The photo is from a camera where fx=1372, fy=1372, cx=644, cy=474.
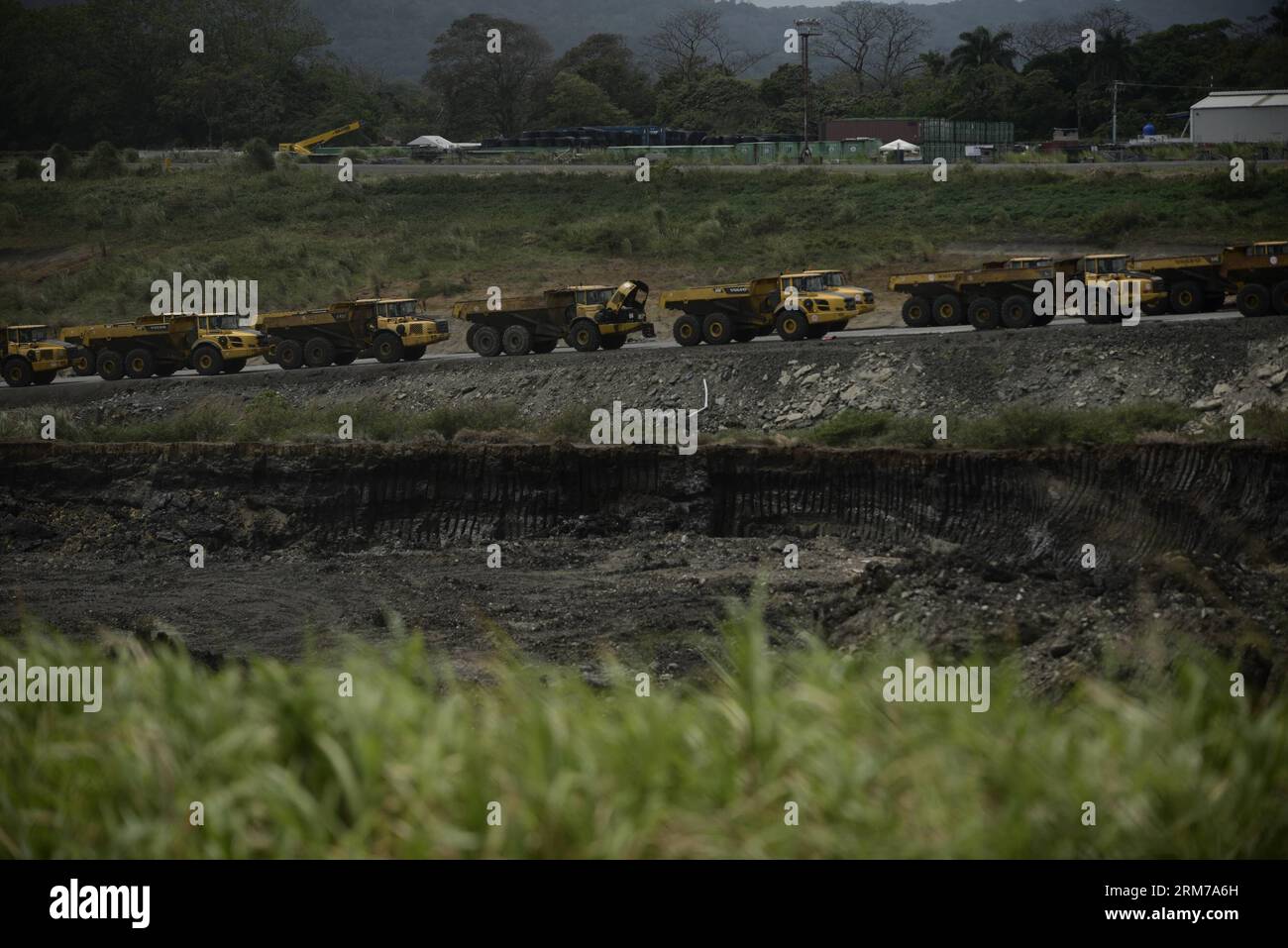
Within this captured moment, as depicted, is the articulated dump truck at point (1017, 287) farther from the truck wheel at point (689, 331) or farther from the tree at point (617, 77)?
the tree at point (617, 77)

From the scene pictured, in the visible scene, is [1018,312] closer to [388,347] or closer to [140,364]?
[388,347]

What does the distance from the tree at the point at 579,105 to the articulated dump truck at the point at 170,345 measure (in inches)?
2457

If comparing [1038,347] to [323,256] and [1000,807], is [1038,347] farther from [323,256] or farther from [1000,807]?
[323,256]

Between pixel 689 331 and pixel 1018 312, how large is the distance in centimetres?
752

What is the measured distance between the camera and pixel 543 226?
54656mm

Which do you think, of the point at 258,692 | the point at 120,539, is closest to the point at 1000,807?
the point at 258,692

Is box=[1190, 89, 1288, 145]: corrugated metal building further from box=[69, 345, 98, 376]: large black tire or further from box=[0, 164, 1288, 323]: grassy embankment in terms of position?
box=[69, 345, 98, 376]: large black tire

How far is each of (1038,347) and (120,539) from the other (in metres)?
18.5

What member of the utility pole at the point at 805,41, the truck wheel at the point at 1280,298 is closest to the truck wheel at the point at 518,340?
the truck wheel at the point at 1280,298

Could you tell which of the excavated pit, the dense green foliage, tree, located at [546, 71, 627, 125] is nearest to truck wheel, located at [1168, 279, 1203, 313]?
the excavated pit

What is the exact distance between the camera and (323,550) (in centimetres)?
2484

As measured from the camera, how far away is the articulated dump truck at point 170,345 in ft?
113
